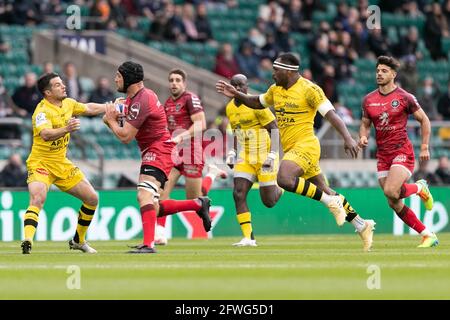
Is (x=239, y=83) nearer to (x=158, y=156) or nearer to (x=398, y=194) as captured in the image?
(x=158, y=156)

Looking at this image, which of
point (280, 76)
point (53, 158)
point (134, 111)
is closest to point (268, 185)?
point (280, 76)

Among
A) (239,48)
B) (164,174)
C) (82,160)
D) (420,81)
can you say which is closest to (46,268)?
(164,174)

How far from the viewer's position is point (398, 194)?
17031 mm

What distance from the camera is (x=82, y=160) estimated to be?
24.5 metres

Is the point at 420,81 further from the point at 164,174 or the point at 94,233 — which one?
the point at 164,174

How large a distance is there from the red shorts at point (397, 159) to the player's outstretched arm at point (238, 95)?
189 cm

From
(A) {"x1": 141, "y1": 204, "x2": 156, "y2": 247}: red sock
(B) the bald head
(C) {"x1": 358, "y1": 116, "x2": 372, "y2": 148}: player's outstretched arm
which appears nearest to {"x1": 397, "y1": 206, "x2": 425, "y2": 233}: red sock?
(C) {"x1": 358, "y1": 116, "x2": 372, "y2": 148}: player's outstretched arm

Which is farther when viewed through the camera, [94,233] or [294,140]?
[94,233]

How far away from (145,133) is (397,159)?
364 cm

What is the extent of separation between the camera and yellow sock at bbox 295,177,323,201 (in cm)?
1596

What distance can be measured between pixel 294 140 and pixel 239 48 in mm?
14301

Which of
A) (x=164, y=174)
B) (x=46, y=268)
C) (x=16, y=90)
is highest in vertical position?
(x=16, y=90)

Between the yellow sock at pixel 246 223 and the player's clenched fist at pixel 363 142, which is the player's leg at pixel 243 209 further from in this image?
the player's clenched fist at pixel 363 142

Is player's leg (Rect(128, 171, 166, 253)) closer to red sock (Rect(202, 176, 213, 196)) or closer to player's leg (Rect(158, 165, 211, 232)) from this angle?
player's leg (Rect(158, 165, 211, 232))
